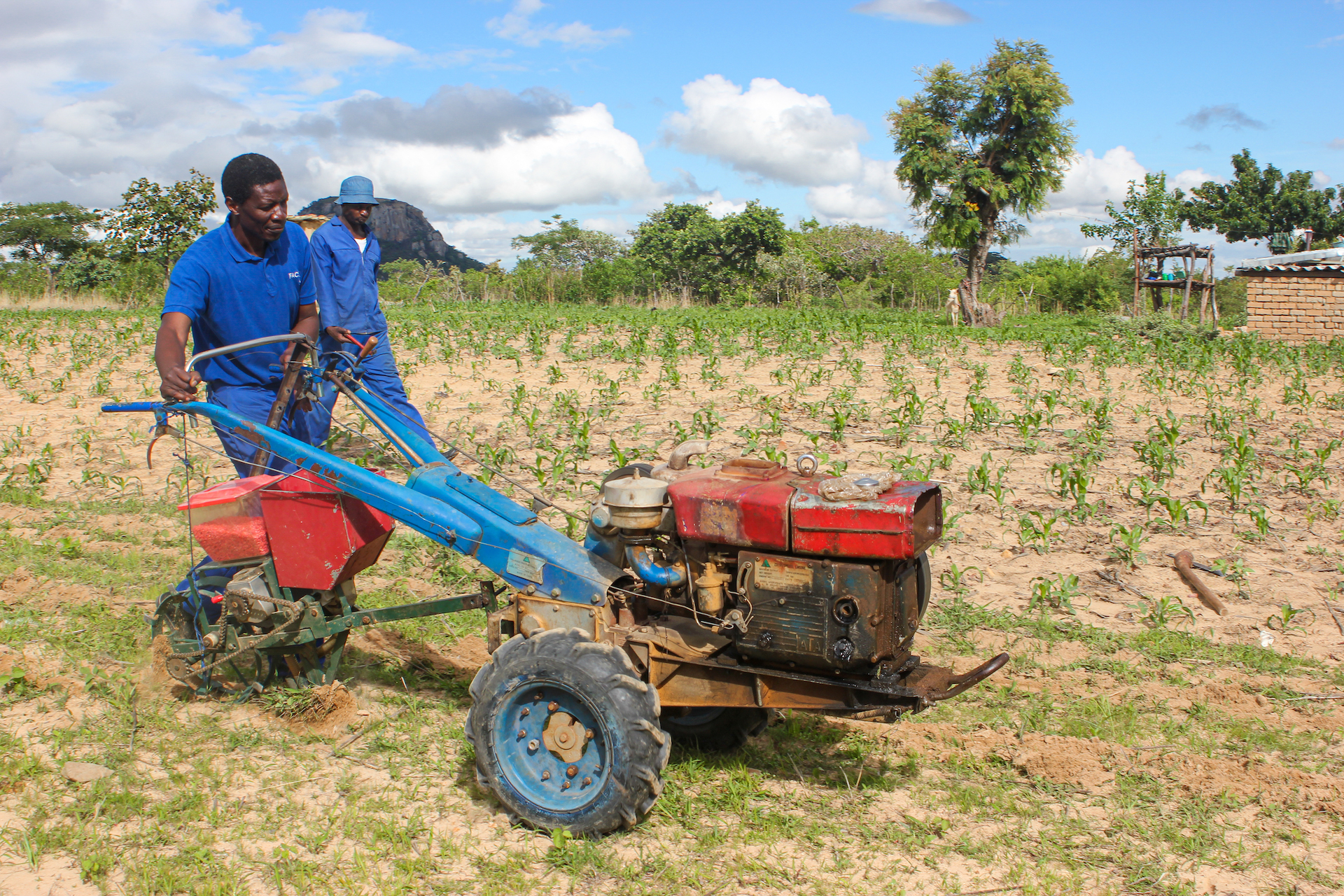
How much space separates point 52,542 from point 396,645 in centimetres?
291

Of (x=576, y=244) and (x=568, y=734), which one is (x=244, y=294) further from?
(x=576, y=244)

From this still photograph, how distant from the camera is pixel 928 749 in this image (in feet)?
Answer: 12.4

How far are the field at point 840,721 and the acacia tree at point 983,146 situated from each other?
568 inches

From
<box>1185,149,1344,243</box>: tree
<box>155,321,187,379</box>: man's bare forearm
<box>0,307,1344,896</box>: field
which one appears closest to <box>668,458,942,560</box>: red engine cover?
<box>0,307,1344,896</box>: field

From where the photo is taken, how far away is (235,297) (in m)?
4.18

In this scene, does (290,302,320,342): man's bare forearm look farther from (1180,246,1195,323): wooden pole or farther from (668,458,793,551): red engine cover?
(1180,246,1195,323): wooden pole

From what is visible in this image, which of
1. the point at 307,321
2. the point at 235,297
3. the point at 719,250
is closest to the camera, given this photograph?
the point at 235,297

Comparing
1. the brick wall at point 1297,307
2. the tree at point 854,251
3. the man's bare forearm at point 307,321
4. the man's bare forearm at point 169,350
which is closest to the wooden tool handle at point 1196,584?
the man's bare forearm at point 307,321

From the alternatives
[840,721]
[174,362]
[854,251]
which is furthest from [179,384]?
[854,251]

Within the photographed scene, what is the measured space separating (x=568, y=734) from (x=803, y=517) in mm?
1029

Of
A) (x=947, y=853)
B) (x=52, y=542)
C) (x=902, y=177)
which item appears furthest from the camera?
(x=902, y=177)

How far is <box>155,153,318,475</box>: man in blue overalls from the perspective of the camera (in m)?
4.04

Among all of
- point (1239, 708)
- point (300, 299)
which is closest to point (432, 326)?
point (300, 299)

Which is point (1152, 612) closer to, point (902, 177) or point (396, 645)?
point (396, 645)
